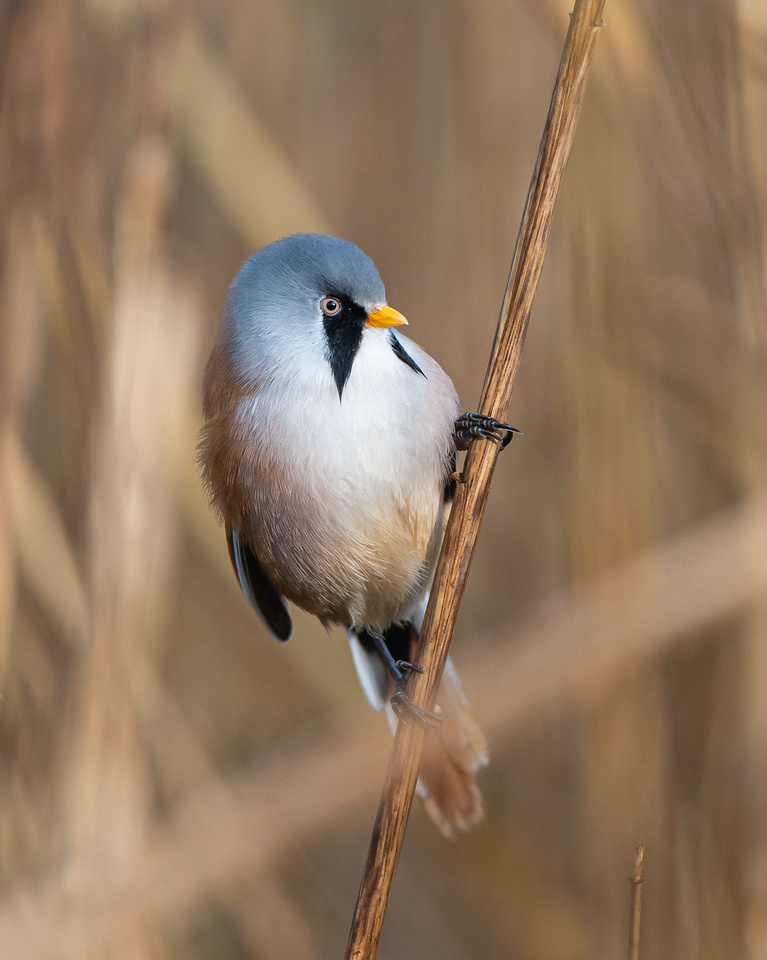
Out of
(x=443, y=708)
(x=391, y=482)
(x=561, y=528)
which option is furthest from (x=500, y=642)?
(x=391, y=482)

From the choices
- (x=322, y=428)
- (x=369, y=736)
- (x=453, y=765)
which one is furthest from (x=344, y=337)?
(x=453, y=765)

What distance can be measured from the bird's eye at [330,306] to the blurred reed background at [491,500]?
434 mm

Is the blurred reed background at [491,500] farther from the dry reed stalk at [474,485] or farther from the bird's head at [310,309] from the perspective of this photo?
the dry reed stalk at [474,485]

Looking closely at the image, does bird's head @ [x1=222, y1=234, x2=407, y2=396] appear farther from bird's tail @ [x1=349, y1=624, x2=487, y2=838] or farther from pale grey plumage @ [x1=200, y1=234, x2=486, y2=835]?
bird's tail @ [x1=349, y1=624, x2=487, y2=838]

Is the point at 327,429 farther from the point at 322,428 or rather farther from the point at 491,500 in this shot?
the point at 491,500

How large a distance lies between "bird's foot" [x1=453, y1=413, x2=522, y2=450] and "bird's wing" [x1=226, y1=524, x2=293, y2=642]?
0.56 metres

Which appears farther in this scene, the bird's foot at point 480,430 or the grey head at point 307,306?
the grey head at point 307,306

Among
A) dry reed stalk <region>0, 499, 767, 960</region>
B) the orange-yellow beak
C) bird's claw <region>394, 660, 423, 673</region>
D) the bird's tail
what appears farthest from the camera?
the bird's tail

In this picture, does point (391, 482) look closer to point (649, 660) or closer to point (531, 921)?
point (649, 660)

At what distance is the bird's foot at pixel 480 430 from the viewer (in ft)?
4.92

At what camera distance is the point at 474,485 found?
149cm

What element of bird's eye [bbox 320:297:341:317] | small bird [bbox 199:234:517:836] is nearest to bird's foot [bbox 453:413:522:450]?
small bird [bbox 199:234:517:836]

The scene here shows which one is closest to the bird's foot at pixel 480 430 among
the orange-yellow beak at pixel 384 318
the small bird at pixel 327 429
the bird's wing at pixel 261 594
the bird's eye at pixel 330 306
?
the small bird at pixel 327 429

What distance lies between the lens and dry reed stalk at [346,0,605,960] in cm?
128
